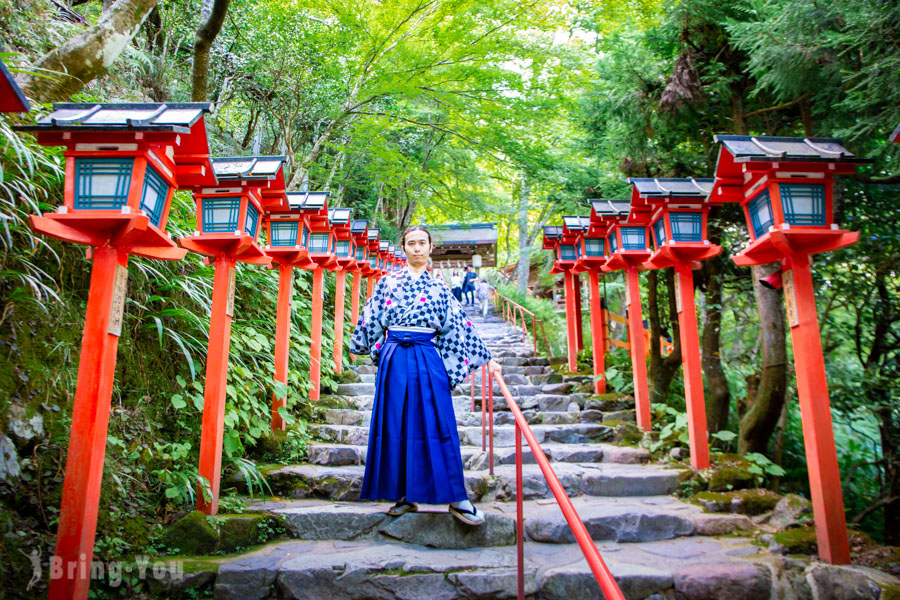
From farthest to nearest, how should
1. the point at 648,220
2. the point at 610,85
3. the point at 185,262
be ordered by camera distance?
the point at 610,85 → the point at 648,220 → the point at 185,262

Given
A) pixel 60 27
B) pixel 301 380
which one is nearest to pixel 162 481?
pixel 301 380

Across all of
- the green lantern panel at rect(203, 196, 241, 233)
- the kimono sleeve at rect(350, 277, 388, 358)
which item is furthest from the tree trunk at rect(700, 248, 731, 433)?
the green lantern panel at rect(203, 196, 241, 233)

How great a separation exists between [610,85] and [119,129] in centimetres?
564

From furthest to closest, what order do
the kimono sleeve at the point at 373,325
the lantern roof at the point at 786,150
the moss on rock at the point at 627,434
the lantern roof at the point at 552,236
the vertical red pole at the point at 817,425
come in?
the lantern roof at the point at 552,236 → the moss on rock at the point at 627,434 → the kimono sleeve at the point at 373,325 → the lantern roof at the point at 786,150 → the vertical red pole at the point at 817,425

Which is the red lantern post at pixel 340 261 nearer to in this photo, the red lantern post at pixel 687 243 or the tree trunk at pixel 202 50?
the tree trunk at pixel 202 50

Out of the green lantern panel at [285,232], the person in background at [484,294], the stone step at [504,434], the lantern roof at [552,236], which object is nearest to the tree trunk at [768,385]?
the stone step at [504,434]

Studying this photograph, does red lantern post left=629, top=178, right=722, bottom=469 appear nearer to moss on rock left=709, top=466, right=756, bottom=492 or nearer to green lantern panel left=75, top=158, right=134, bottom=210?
moss on rock left=709, top=466, right=756, bottom=492

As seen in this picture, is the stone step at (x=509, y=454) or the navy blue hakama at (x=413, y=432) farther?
the stone step at (x=509, y=454)

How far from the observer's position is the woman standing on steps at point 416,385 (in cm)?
326

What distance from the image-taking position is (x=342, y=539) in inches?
138

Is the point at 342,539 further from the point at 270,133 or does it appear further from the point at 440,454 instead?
the point at 270,133

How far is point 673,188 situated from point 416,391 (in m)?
3.30

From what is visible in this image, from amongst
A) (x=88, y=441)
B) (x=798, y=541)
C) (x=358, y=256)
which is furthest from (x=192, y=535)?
(x=358, y=256)

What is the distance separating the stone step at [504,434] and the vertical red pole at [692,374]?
127 centimetres
